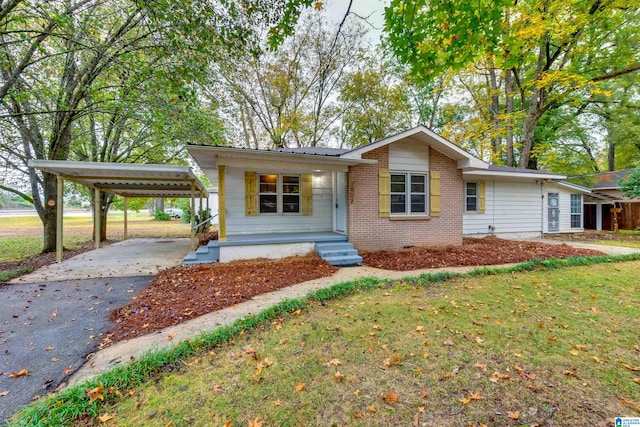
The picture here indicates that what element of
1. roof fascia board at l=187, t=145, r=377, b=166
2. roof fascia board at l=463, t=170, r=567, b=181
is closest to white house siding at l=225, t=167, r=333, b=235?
roof fascia board at l=187, t=145, r=377, b=166

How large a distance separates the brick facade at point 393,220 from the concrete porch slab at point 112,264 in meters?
5.24

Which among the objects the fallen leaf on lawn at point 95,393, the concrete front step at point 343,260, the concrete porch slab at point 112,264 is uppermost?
the concrete front step at point 343,260

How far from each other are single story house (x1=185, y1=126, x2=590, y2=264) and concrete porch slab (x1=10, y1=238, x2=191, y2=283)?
1.07 meters

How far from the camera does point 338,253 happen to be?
7.09 metres

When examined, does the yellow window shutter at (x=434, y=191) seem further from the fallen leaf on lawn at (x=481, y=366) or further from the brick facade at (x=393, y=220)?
the fallen leaf on lawn at (x=481, y=366)

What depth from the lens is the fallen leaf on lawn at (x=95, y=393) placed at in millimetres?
2088

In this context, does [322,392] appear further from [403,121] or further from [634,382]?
[403,121]

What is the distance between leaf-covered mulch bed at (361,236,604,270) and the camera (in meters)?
6.65

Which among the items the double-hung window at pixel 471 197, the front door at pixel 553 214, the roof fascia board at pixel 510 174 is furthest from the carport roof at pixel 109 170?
the front door at pixel 553 214

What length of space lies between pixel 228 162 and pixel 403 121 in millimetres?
15486

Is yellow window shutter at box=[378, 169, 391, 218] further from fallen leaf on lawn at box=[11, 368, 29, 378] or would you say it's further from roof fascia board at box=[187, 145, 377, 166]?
fallen leaf on lawn at box=[11, 368, 29, 378]

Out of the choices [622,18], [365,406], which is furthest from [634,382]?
[622,18]

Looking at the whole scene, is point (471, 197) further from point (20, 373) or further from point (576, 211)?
point (20, 373)

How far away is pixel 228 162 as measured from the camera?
667 centimetres
